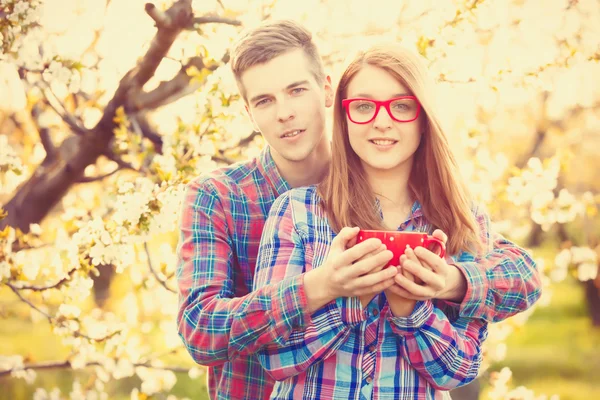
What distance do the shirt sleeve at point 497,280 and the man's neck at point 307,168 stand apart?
1.28 ft

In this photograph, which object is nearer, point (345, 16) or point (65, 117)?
point (65, 117)

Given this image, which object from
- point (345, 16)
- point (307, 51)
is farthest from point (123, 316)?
point (307, 51)

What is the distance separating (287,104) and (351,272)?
57 cm

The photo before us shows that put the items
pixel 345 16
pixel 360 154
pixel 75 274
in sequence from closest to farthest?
1. pixel 360 154
2. pixel 75 274
3. pixel 345 16

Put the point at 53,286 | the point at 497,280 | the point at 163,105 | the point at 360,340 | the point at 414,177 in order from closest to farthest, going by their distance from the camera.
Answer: the point at 360,340, the point at 497,280, the point at 414,177, the point at 53,286, the point at 163,105

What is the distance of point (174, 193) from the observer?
2.17 metres

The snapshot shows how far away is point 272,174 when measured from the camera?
5.29 feet

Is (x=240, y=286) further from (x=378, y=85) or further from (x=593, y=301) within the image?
(x=593, y=301)

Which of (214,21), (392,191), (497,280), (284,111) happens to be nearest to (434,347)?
(497,280)

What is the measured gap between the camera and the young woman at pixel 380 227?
1.22 metres

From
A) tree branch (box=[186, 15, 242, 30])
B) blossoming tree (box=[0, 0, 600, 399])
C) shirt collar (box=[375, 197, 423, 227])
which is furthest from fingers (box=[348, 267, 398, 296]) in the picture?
tree branch (box=[186, 15, 242, 30])

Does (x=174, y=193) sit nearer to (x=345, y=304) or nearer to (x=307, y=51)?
(x=307, y=51)

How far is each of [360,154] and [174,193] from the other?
94 cm

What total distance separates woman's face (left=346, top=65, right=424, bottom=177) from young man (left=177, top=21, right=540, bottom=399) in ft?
0.74
